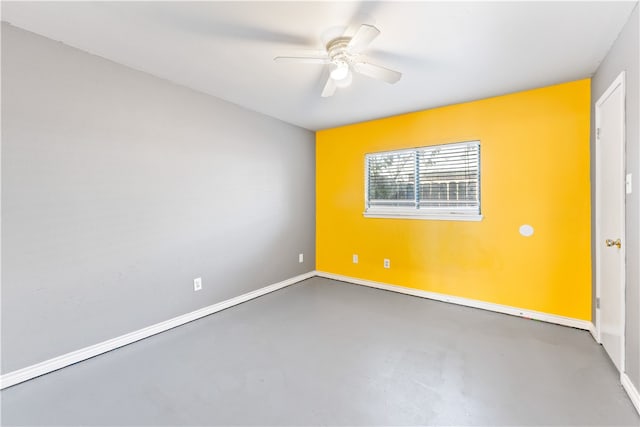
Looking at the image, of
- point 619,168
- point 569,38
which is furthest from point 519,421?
point 569,38

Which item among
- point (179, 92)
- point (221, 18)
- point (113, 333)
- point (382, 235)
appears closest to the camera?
point (221, 18)

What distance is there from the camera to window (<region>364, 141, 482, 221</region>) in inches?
127

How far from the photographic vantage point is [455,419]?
1523 mm

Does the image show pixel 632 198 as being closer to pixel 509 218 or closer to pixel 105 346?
pixel 509 218

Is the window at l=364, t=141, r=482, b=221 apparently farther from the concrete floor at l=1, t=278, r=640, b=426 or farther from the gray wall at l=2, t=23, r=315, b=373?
the gray wall at l=2, t=23, r=315, b=373

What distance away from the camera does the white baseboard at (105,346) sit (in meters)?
1.84

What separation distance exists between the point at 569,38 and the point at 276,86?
2.29 meters

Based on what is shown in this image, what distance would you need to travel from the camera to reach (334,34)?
185cm

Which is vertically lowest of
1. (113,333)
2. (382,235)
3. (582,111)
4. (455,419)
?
(455,419)

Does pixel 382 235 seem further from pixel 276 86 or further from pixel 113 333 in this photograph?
pixel 113 333

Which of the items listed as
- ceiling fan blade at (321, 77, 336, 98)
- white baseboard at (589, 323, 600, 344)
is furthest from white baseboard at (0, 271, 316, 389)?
white baseboard at (589, 323, 600, 344)

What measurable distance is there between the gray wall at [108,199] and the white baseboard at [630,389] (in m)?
3.24

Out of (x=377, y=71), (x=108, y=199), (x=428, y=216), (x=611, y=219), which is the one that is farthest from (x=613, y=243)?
(x=108, y=199)

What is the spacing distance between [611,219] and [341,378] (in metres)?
2.30
